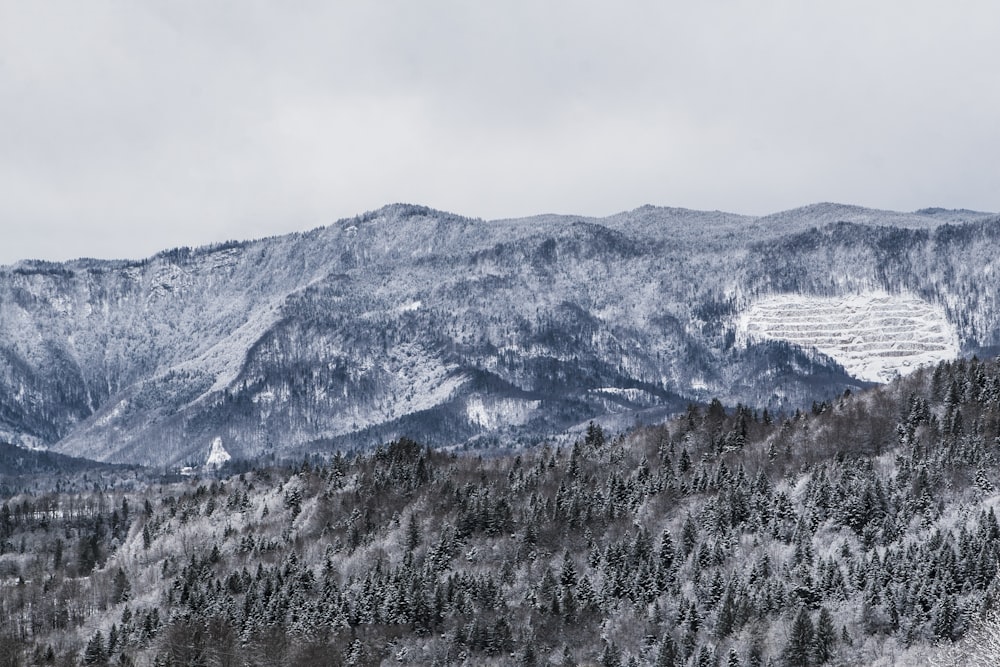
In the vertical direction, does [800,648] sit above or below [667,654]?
above

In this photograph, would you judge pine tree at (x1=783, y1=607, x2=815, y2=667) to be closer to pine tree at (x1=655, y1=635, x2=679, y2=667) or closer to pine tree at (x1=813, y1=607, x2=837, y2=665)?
pine tree at (x1=813, y1=607, x2=837, y2=665)

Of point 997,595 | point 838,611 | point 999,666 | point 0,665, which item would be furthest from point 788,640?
point 0,665

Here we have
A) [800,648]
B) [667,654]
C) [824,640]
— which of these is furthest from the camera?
[667,654]

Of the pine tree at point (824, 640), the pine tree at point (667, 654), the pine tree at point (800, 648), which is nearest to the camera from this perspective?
the pine tree at point (800, 648)

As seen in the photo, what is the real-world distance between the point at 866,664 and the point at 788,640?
1141 cm

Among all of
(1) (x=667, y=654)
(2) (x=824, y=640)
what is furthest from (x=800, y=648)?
(1) (x=667, y=654)

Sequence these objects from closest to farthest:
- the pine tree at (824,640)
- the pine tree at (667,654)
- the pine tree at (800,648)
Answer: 1. the pine tree at (800,648)
2. the pine tree at (824,640)
3. the pine tree at (667,654)

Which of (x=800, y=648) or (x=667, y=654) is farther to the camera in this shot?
(x=667, y=654)

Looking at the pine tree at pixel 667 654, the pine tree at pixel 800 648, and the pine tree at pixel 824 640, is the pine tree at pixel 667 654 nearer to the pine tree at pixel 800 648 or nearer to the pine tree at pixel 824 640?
the pine tree at pixel 800 648

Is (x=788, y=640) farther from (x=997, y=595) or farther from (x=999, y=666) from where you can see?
(x=999, y=666)

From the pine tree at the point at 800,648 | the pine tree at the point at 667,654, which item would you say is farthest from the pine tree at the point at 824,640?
the pine tree at the point at 667,654

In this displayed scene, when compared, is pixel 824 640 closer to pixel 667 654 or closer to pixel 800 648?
pixel 800 648

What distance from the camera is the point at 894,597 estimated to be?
192750 mm

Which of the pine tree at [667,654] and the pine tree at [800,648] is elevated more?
the pine tree at [800,648]
